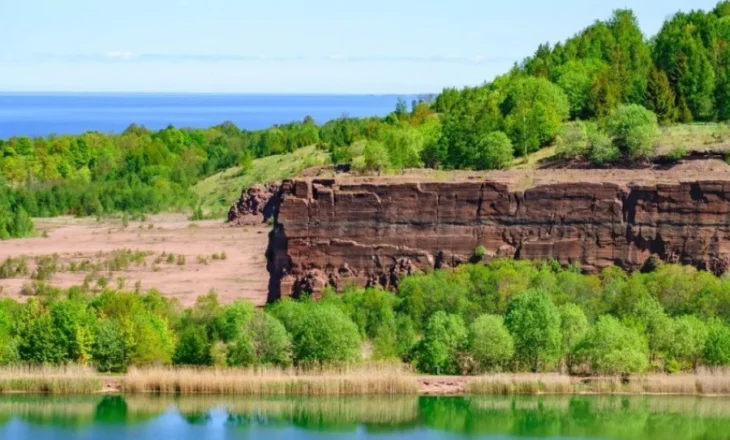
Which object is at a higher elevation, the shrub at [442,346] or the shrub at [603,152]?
the shrub at [603,152]

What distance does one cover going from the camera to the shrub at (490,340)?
4831 centimetres

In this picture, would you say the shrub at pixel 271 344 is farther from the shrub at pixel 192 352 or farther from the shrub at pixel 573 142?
the shrub at pixel 573 142

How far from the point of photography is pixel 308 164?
9825 centimetres

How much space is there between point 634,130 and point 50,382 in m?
29.0

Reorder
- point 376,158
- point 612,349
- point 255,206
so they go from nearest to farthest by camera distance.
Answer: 1. point 612,349
2. point 376,158
3. point 255,206

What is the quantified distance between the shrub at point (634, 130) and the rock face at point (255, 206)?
2741cm

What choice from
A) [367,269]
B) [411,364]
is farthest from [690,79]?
[411,364]

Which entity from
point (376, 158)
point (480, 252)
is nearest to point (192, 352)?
point (480, 252)

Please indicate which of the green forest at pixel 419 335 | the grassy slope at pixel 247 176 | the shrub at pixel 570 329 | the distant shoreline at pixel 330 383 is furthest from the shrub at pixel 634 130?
the grassy slope at pixel 247 176

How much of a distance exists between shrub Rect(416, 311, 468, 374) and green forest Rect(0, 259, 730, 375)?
4 centimetres

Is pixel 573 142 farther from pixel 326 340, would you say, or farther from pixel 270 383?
pixel 270 383

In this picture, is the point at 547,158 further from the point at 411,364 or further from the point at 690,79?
the point at 411,364

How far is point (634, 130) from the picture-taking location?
6650 cm

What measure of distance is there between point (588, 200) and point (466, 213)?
4.45m
